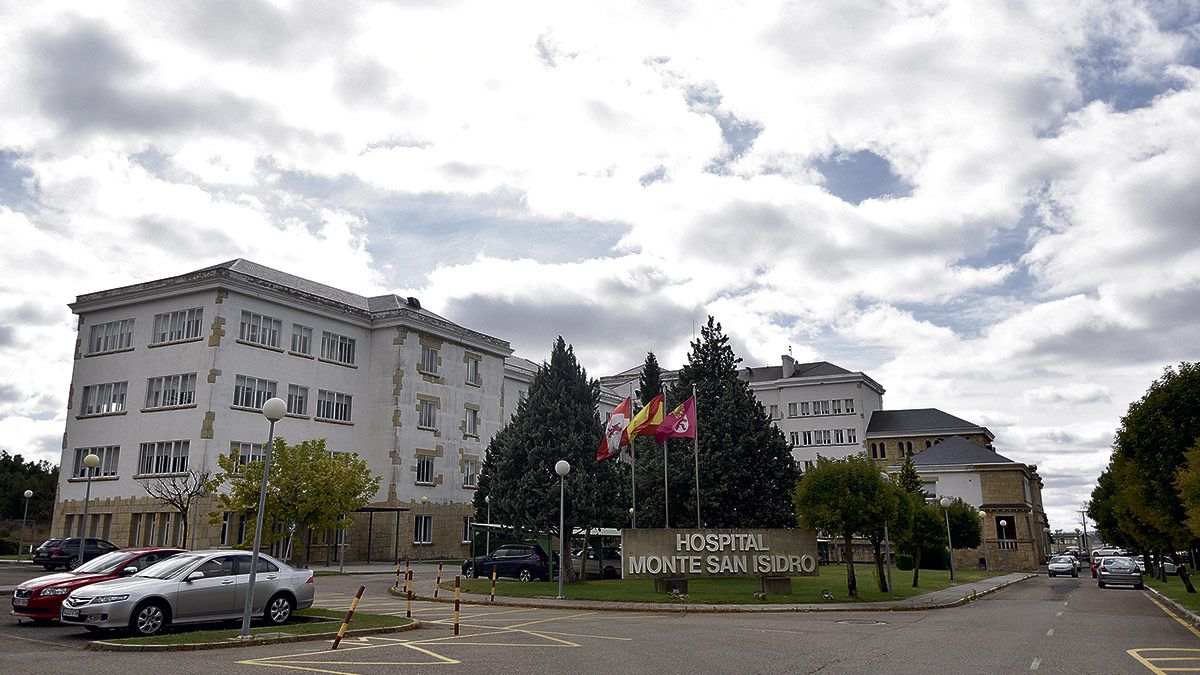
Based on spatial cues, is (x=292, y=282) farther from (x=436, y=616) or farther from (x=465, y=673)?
(x=465, y=673)

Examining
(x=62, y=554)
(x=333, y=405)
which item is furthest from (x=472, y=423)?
(x=62, y=554)

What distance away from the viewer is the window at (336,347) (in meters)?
51.7

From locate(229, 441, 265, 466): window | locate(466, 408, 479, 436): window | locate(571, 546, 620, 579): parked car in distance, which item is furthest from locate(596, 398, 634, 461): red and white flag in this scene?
locate(466, 408, 479, 436): window

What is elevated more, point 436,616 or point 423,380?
point 423,380

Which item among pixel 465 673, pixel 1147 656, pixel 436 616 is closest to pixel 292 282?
pixel 436 616

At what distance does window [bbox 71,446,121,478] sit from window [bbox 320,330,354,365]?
474 inches

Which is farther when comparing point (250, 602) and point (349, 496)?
point (349, 496)

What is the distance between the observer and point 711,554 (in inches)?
1119

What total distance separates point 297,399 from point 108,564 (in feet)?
97.7

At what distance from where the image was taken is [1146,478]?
30016mm

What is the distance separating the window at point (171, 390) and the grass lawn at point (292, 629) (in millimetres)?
27818

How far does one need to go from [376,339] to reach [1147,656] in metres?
46.6

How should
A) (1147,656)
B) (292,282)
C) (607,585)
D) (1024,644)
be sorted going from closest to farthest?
1. (1147,656)
2. (1024,644)
3. (607,585)
4. (292,282)

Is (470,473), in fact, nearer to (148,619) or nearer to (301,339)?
(301,339)
